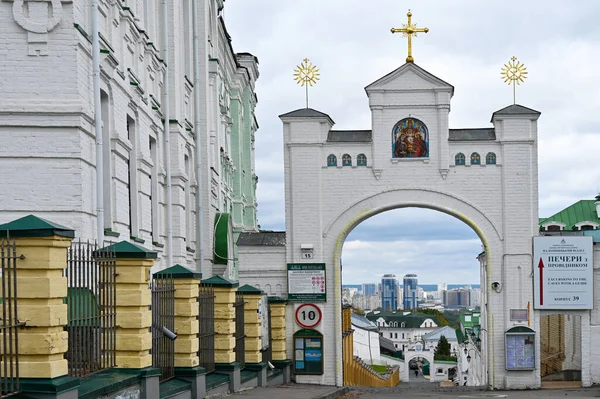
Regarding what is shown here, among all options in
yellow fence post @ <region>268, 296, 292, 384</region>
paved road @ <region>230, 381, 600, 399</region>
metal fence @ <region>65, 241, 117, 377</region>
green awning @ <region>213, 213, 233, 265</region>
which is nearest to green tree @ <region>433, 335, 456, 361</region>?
paved road @ <region>230, 381, 600, 399</region>

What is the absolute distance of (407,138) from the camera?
28.4 m

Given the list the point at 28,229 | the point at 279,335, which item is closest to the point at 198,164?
the point at 279,335

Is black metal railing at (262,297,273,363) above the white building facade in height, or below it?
below

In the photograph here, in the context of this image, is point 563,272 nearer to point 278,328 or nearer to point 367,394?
point 367,394

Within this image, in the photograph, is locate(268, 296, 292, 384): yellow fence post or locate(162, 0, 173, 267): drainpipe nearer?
locate(162, 0, 173, 267): drainpipe

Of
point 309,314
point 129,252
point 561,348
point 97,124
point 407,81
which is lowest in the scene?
point 561,348

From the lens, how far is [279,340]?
27.0 metres

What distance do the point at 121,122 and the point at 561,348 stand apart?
2415 centimetres

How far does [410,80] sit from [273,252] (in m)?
6.39

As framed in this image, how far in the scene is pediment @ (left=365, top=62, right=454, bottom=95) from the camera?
28.2 metres

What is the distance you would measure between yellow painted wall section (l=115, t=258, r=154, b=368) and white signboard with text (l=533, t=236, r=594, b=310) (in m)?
17.3

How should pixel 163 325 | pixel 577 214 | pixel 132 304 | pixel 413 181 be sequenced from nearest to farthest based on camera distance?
pixel 132 304 < pixel 163 325 < pixel 413 181 < pixel 577 214

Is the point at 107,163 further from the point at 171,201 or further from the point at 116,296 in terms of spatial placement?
the point at 171,201

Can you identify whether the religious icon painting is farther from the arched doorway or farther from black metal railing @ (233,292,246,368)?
black metal railing @ (233,292,246,368)
